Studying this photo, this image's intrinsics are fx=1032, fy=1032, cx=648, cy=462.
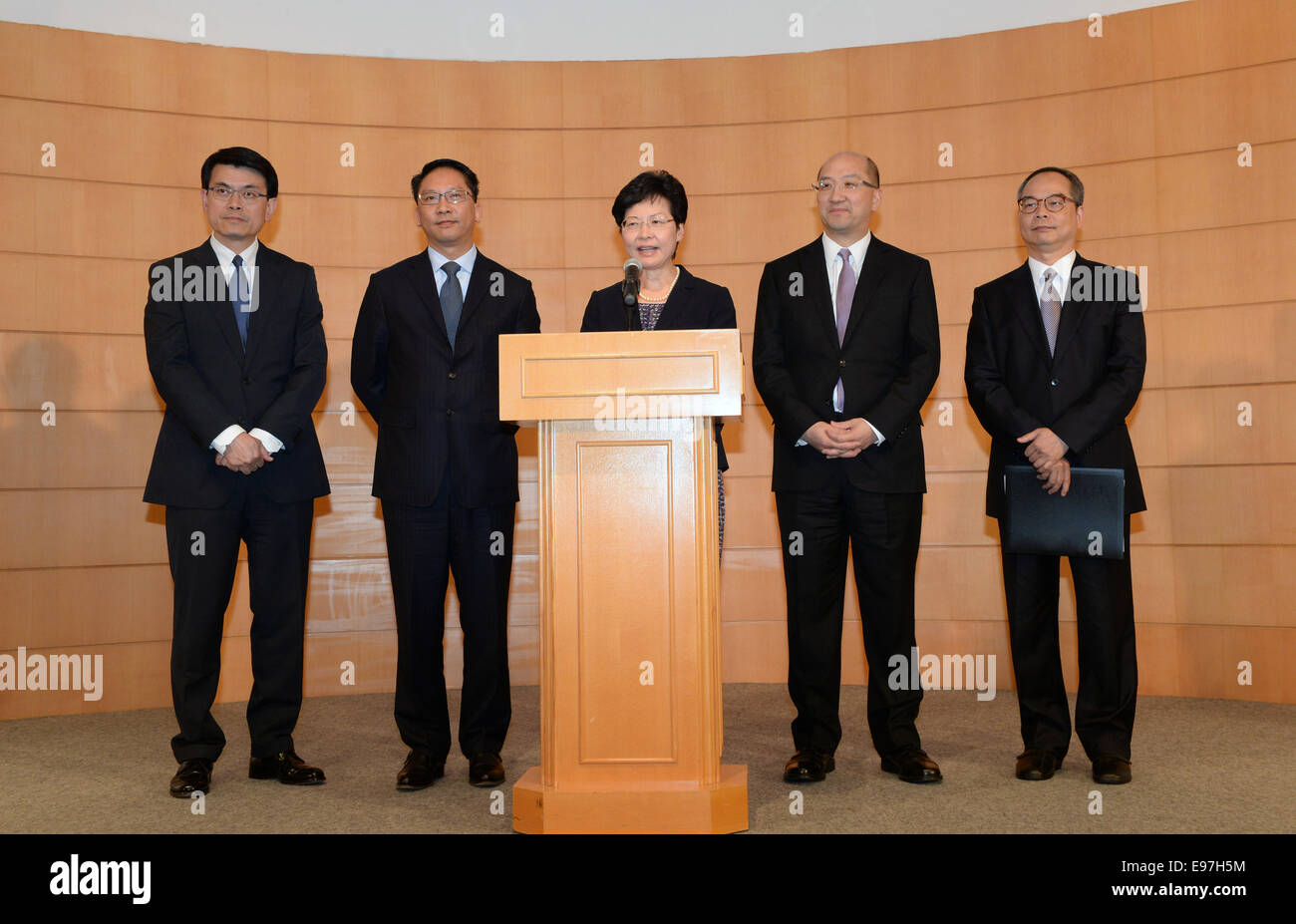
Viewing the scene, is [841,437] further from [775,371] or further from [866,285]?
[866,285]

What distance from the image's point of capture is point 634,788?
2.48 m

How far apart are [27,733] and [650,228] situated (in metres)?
3.29

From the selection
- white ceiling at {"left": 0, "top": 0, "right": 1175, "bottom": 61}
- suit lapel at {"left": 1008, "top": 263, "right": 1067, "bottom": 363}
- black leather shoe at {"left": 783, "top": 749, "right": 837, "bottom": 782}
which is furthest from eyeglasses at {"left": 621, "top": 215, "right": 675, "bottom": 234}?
white ceiling at {"left": 0, "top": 0, "right": 1175, "bottom": 61}

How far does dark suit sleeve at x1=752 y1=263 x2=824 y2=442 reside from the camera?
321 centimetres

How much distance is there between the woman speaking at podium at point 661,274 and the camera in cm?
300

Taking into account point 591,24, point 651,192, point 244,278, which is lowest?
point 244,278

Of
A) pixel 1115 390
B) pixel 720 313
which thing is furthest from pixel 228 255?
pixel 1115 390

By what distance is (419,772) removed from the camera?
3.15m

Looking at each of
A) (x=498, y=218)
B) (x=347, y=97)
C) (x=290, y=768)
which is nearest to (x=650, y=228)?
(x=290, y=768)

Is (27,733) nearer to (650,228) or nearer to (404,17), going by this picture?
(650,228)

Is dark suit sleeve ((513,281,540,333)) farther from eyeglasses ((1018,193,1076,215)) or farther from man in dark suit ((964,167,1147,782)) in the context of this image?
eyeglasses ((1018,193,1076,215))

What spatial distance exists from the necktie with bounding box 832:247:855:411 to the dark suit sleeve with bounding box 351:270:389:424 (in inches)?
58.1

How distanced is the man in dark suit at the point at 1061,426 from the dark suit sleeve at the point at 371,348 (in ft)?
6.44

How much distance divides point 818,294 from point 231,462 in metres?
1.91
